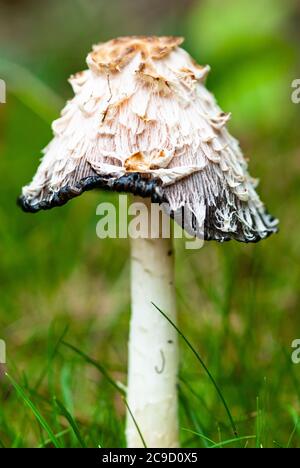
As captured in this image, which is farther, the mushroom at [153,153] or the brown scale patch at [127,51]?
the brown scale patch at [127,51]

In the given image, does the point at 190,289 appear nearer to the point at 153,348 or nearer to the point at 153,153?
the point at 153,348

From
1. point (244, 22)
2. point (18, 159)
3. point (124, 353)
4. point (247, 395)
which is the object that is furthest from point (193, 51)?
point (247, 395)

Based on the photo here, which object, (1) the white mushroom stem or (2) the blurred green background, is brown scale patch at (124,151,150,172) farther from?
(2) the blurred green background

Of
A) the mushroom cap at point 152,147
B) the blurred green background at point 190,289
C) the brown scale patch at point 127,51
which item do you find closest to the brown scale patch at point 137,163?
the mushroom cap at point 152,147

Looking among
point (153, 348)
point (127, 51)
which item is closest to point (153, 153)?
point (127, 51)

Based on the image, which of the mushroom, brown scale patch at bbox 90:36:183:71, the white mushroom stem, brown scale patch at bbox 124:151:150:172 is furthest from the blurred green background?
brown scale patch at bbox 90:36:183:71

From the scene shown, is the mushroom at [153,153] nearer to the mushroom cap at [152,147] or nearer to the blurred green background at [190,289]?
the mushroom cap at [152,147]

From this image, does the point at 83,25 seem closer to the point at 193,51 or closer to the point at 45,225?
the point at 193,51
